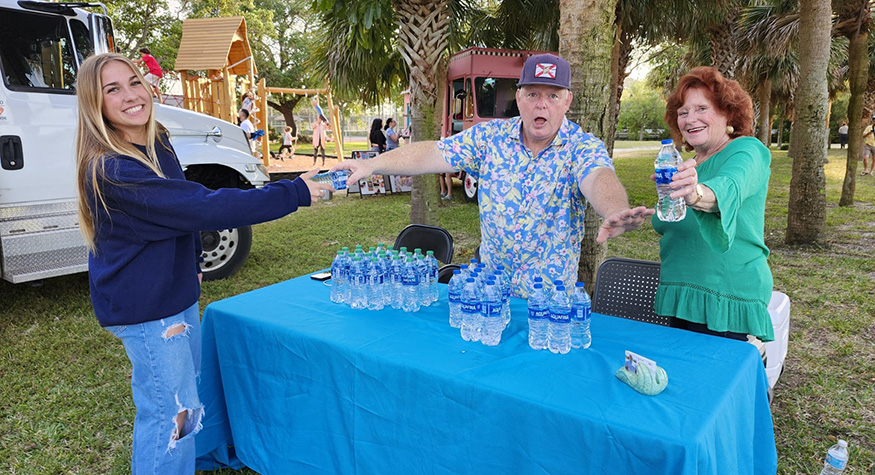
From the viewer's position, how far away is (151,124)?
81.7 inches

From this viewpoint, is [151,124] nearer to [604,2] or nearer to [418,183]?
[604,2]

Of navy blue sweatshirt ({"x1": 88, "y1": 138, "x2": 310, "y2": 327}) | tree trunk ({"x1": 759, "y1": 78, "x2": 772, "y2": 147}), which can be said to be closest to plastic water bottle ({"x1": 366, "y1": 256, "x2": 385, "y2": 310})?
navy blue sweatshirt ({"x1": 88, "y1": 138, "x2": 310, "y2": 327})

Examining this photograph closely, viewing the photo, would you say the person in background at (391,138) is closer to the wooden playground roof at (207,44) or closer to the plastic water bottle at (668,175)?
the wooden playground roof at (207,44)

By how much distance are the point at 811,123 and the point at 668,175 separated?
641cm

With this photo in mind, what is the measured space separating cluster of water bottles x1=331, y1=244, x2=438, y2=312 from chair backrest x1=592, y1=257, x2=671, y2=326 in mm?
1166

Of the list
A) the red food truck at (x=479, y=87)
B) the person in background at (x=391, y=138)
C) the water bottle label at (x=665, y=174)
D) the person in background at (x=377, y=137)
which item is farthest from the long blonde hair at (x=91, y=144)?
the person in background at (x=377, y=137)

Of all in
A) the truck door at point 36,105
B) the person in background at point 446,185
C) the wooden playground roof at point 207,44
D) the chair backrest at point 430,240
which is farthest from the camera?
the person in background at point 446,185

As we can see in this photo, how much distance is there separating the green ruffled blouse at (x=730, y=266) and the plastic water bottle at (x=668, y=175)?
298 mm

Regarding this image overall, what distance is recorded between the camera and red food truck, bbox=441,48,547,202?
35.7 ft

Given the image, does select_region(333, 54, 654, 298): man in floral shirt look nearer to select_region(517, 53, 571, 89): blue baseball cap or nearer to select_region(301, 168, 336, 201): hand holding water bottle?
select_region(517, 53, 571, 89): blue baseball cap

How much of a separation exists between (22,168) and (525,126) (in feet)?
14.7

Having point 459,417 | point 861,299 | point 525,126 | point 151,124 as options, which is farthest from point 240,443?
point 861,299

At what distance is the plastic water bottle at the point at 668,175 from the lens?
1.71m

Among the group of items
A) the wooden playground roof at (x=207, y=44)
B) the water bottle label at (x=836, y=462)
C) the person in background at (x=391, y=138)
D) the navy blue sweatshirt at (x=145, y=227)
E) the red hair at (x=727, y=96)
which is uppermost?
the wooden playground roof at (x=207, y=44)
